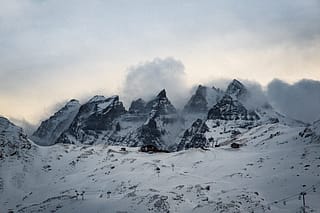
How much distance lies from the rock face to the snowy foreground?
214 centimetres

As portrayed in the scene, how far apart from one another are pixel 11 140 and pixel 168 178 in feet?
163

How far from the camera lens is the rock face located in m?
120

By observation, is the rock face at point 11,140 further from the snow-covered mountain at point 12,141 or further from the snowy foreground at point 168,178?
the snowy foreground at point 168,178

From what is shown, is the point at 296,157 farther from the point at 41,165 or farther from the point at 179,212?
the point at 41,165

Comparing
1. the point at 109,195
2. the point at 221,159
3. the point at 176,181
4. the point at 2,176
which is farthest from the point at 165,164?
the point at 2,176

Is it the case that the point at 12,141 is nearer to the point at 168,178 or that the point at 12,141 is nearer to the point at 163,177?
the point at 163,177

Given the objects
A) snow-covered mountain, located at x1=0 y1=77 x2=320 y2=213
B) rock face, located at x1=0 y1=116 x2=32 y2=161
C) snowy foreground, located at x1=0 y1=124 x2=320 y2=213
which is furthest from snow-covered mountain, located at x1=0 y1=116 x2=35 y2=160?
snowy foreground, located at x1=0 y1=124 x2=320 y2=213

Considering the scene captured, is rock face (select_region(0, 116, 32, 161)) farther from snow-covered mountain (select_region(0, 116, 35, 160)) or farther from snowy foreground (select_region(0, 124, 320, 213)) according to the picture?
snowy foreground (select_region(0, 124, 320, 213))

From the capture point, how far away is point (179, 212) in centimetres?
7131

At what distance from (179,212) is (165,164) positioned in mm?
38844

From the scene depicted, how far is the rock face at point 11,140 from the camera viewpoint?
12031cm

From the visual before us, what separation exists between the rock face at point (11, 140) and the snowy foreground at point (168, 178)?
2136mm

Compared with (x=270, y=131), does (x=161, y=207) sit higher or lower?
lower

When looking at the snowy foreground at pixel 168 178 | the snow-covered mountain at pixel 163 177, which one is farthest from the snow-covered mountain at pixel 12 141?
the snowy foreground at pixel 168 178
